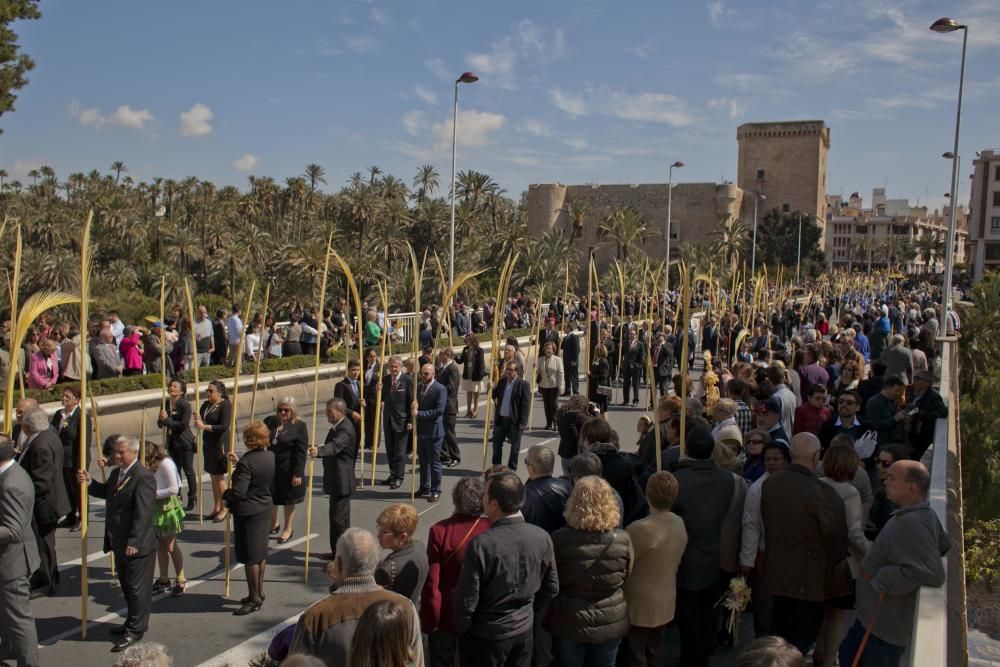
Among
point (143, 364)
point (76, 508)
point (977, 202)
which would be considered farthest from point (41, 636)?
point (977, 202)

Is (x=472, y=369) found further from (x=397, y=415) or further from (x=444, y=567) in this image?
(x=444, y=567)

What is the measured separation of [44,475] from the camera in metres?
6.70

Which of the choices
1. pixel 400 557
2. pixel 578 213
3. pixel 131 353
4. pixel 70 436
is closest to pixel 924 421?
pixel 400 557

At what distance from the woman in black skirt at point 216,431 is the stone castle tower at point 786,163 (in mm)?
82254

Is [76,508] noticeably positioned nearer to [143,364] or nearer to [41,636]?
[41,636]

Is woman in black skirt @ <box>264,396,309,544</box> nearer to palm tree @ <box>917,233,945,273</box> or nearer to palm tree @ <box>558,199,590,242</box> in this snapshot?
palm tree @ <box>558,199,590,242</box>

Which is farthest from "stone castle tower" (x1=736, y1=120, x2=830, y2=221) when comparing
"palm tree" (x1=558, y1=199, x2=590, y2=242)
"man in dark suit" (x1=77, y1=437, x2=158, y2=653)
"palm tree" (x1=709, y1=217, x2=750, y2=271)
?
"man in dark suit" (x1=77, y1=437, x2=158, y2=653)

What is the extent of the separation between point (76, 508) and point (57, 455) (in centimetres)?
195

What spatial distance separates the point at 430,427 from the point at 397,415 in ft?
2.00

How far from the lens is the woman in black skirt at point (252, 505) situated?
257 inches

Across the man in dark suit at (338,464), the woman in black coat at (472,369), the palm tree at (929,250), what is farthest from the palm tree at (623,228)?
the palm tree at (929,250)

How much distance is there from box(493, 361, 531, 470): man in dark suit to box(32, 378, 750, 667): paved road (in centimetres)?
152

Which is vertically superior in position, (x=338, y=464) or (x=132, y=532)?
(x=338, y=464)

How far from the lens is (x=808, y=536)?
5.11 metres
